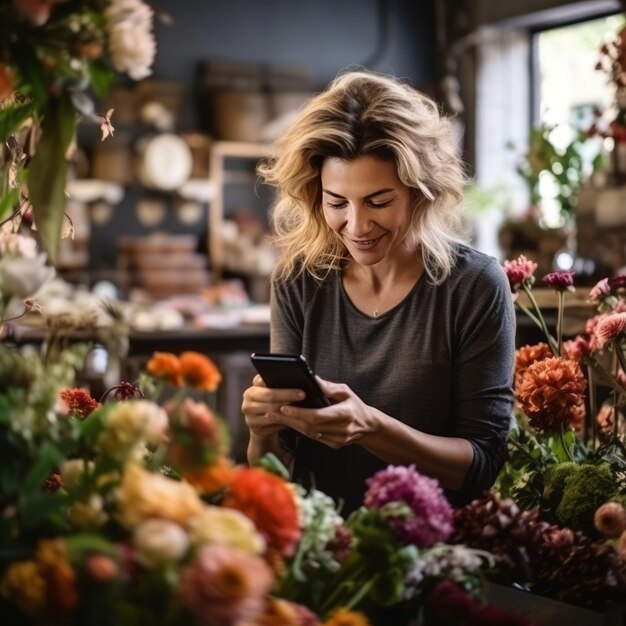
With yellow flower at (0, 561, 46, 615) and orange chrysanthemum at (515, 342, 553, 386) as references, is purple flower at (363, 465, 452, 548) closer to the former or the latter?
yellow flower at (0, 561, 46, 615)

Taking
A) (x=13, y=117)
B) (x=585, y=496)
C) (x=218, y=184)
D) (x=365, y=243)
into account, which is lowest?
(x=585, y=496)

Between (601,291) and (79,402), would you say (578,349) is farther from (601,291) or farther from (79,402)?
(79,402)

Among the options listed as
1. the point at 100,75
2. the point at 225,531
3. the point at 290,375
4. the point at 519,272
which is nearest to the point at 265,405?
the point at 290,375

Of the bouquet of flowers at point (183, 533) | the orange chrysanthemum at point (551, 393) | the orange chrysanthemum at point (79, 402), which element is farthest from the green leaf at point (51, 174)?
the orange chrysanthemum at point (551, 393)

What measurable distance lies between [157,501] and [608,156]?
4696mm

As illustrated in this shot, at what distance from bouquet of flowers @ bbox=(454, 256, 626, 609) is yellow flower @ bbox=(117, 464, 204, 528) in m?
0.46

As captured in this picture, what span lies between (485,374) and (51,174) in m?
0.90

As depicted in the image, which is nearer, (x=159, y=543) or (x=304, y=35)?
(x=159, y=543)

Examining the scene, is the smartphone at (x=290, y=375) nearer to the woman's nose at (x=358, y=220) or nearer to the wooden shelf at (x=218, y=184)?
the woman's nose at (x=358, y=220)

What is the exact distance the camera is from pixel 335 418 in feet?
4.93

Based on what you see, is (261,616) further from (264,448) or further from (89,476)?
(264,448)

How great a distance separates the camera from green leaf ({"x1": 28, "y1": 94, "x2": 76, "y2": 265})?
3.47ft

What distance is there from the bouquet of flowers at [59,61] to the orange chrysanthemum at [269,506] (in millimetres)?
326

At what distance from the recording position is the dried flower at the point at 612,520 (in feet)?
3.97
